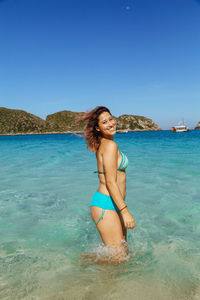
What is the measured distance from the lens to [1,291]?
2.90m

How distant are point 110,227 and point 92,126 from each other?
4.79ft

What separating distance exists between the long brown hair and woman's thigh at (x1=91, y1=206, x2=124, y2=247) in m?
0.93

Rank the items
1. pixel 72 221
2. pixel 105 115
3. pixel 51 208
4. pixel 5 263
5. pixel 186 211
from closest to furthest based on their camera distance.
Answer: pixel 105 115 → pixel 5 263 → pixel 72 221 → pixel 186 211 → pixel 51 208

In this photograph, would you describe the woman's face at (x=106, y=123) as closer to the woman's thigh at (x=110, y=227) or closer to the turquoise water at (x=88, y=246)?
the woman's thigh at (x=110, y=227)

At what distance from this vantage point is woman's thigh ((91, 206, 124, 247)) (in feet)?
10.2

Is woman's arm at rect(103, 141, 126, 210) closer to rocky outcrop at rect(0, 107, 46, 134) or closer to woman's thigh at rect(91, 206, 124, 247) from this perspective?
woman's thigh at rect(91, 206, 124, 247)

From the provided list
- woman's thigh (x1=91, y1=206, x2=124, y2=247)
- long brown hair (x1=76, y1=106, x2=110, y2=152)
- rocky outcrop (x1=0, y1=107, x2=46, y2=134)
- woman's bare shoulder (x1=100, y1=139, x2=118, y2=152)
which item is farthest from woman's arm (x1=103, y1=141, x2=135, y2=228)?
rocky outcrop (x1=0, y1=107, x2=46, y2=134)

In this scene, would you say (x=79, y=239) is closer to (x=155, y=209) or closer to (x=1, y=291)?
(x=1, y=291)

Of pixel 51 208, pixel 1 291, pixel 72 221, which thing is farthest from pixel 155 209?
pixel 1 291

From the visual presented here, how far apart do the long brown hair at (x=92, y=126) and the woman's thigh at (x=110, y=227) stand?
934 millimetres

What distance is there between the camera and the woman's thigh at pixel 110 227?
122 inches

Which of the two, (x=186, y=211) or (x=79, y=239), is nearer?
(x=79, y=239)

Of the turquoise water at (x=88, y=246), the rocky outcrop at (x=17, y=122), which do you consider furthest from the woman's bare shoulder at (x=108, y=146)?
the rocky outcrop at (x=17, y=122)

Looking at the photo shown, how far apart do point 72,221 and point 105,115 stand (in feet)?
11.8
